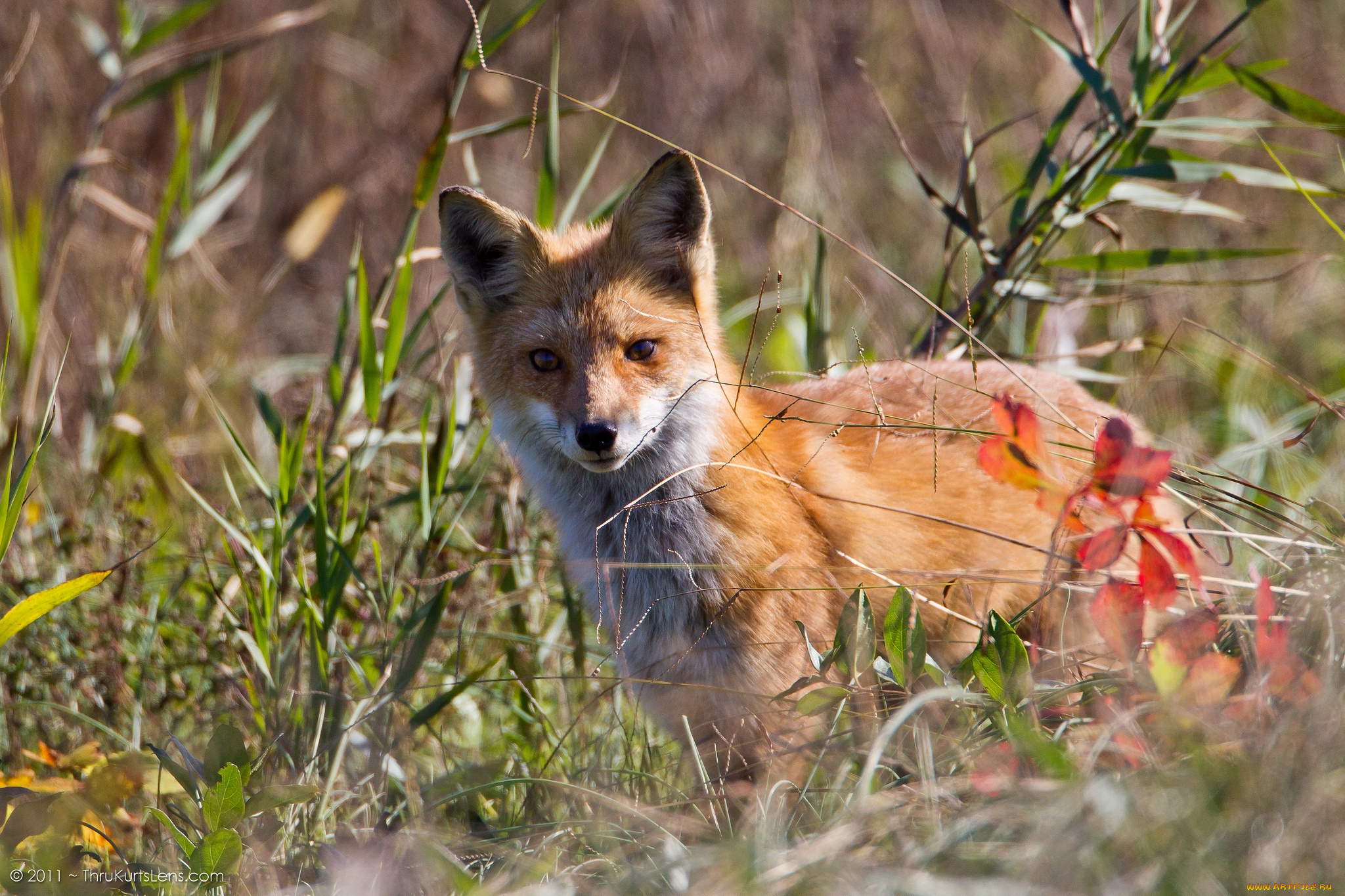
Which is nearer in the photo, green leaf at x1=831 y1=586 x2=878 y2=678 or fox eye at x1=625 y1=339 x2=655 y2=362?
green leaf at x1=831 y1=586 x2=878 y2=678

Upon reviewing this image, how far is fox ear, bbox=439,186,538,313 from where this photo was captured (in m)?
3.41

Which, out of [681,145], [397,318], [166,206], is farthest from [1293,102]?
[681,145]

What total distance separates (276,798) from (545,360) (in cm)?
160

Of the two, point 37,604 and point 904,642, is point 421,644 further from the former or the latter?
point 904,642

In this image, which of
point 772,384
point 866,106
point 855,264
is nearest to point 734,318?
point 772,384

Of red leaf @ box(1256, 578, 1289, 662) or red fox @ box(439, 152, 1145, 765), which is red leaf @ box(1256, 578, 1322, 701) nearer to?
red leaf @ box(1256, 578, 1289, 662)

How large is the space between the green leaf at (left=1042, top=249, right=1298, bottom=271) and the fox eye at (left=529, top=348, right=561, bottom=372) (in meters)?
1.96

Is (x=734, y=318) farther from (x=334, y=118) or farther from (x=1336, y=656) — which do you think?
(x=334, y=118)

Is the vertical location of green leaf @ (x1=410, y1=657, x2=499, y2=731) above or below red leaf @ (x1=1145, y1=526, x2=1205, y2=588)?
below

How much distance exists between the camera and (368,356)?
3.43 meters

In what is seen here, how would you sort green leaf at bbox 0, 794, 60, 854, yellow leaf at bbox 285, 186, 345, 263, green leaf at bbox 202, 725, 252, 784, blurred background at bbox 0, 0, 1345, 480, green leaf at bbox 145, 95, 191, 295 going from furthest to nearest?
blurred background at bbox 0, 0, 1345, 480, yellow leaf at bbox 285, 186, 345, 263, green leaf at bbox 145, 95, 191, 295, green leaf at bbox 202, 725, 252, 784, green leaf at bbox 0, 794, 60, 854

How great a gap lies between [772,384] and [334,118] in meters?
6.04

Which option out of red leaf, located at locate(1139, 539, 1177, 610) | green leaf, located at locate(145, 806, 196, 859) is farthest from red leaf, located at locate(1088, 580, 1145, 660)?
green leaf, located at locate(145, 806, 196, 859)

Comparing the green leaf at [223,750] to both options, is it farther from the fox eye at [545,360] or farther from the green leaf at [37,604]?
the fox eye at [545,360]
